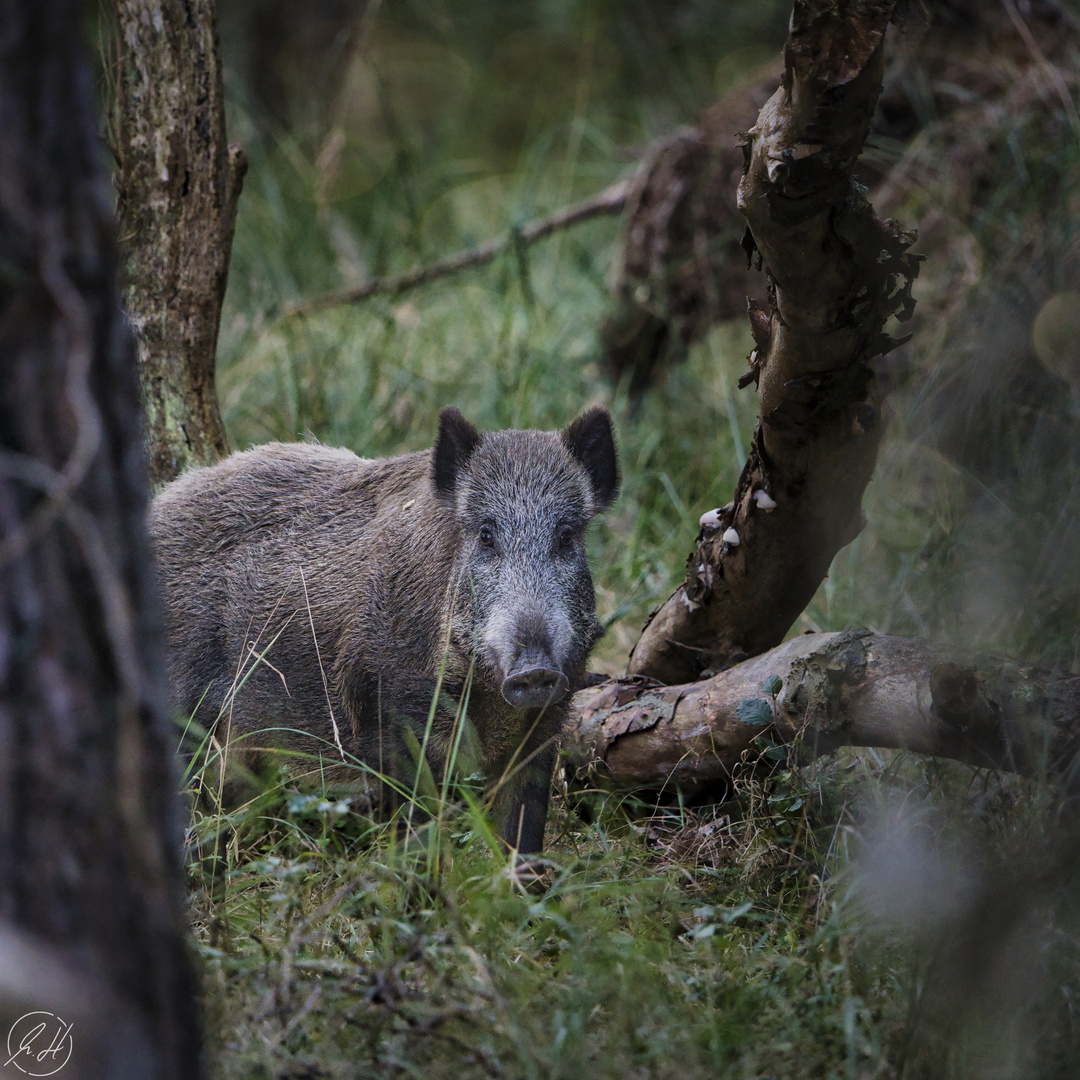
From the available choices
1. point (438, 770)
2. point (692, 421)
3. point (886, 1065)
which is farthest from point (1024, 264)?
point (886, 1065)

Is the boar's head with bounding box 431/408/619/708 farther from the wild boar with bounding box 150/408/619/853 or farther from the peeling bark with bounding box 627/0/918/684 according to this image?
the peeling bark with bounding box 627/0/918/684

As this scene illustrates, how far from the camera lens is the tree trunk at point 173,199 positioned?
363 centimetres

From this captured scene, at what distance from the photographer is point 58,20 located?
1380 mm

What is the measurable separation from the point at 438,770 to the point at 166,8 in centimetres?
259

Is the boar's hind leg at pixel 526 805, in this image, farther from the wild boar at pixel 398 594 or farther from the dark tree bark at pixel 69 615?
the dark tree bark at pixel 69 615

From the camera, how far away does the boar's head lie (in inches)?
127

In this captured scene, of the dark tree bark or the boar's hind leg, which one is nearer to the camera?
the dark tree bark

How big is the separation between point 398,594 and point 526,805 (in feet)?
2.63

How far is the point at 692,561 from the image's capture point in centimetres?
355

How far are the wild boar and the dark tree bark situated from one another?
65.6 inches

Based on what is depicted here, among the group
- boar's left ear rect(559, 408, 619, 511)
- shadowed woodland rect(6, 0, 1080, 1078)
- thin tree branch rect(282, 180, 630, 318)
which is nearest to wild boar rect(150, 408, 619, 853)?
boar's left ear rect(559, 408, 619, 511)
